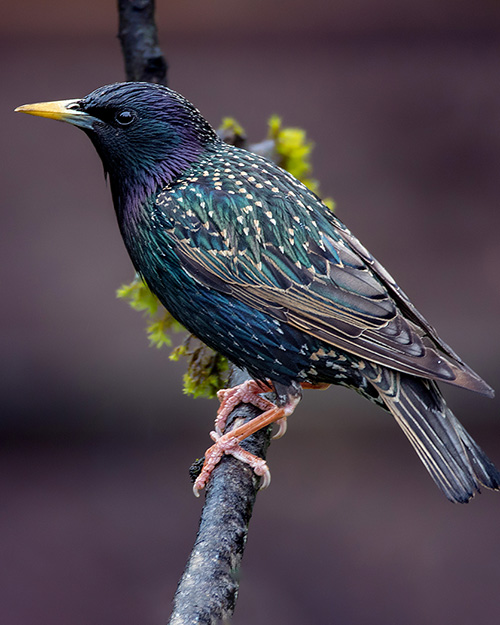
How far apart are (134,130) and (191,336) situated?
736 millimetres

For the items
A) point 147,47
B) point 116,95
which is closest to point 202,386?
point 116,95

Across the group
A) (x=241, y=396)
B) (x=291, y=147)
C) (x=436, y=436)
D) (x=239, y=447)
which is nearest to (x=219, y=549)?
(x=239, y=447)

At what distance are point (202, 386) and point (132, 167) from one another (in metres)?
0.74

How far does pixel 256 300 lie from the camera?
77.2 inches

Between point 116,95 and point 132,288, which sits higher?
point 116,95

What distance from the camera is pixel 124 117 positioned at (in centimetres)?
210

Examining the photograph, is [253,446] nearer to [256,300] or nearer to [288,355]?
[288,355]

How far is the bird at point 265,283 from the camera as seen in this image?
74.7 inches

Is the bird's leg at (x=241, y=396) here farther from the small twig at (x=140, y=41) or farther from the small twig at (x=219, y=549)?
the small twig at (x=140, y=41)

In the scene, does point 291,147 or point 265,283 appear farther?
point 291,147

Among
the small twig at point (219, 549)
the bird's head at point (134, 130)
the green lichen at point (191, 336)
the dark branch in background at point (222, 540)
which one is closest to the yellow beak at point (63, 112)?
the bird's head at point (134, 130)

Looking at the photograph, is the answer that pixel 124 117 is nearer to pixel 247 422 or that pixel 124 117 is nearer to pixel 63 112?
pixel 63 112

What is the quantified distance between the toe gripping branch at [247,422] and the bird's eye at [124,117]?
2.66ft

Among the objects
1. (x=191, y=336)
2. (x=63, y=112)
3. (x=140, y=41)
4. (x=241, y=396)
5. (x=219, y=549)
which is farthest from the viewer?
(x=140, y=41)
